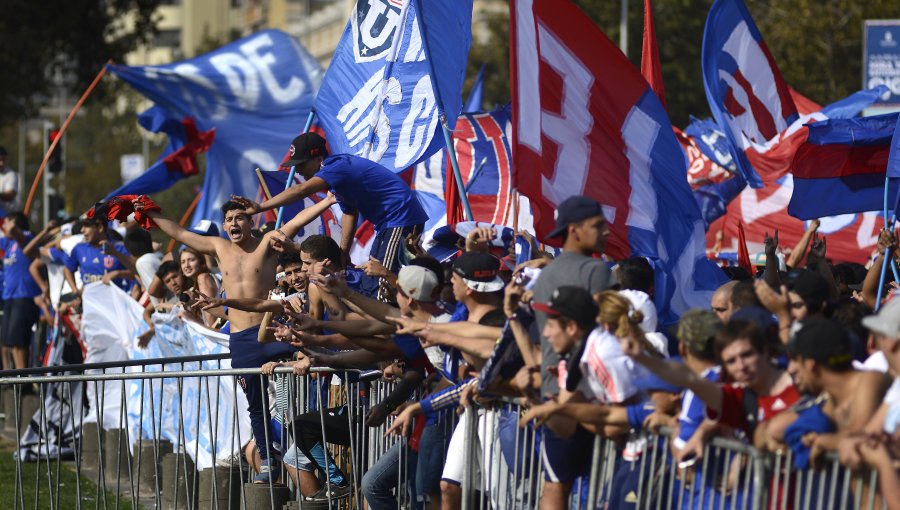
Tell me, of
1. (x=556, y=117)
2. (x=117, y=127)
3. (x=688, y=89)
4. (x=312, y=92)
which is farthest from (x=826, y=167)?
(x=117, y=127)

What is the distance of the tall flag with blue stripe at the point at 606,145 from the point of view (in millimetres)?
8203

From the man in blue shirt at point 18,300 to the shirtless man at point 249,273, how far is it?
6574 mm

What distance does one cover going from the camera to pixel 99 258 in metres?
14.4

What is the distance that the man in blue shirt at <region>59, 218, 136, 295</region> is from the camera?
13.8 metres

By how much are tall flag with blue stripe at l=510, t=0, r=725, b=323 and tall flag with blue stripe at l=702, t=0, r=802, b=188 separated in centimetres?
294

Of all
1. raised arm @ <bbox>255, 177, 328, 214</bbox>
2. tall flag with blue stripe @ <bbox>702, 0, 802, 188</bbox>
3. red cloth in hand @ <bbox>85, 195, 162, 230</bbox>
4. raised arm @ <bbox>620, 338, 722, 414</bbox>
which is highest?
tall flag with blue stripe @ <bbox>702, 0, 802, 188</bbox>

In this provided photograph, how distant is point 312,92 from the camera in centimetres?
1627

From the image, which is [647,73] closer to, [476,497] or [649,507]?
[476,497]

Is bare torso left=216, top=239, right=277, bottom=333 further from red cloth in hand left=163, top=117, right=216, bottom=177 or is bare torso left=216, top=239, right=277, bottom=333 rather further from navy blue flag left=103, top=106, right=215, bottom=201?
red cloth in hand left=163, top=117, right=216, bottom=177

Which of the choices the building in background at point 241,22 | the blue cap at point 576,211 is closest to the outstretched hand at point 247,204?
the blue cap at point 576,211

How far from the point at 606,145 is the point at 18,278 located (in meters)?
9.41

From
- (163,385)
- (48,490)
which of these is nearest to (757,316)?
(163,385)

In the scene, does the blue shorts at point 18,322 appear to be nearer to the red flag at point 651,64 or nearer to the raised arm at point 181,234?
the raised arm at point 181,234

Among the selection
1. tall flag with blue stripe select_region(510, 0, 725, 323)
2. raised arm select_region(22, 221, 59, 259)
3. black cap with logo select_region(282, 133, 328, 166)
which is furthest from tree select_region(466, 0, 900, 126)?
tall flag with blue stripe select_region(510, 0, 725, 323)
